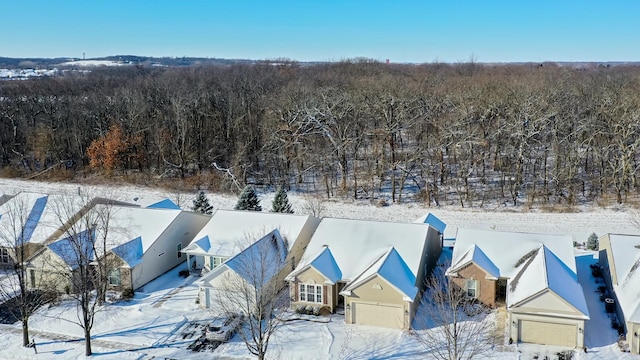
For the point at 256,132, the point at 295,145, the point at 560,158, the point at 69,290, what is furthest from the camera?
the point at 256,132

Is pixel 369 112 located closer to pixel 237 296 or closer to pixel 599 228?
pixel 599 228

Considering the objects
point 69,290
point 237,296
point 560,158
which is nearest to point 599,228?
point 560,158

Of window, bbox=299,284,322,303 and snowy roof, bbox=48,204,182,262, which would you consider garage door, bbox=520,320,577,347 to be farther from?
snowy roof, bbox=48,204,182,262

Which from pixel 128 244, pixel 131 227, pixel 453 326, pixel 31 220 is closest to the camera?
pixel 453 326

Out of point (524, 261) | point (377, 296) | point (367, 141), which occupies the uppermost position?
point (367, 141)

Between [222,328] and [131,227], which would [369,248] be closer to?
[222,328]

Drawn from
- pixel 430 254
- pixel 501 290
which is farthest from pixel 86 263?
pixel 501 290

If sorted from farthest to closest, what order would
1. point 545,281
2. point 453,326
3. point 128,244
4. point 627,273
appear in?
point 128,244, point 627,273, point 545,281, point 453,326
